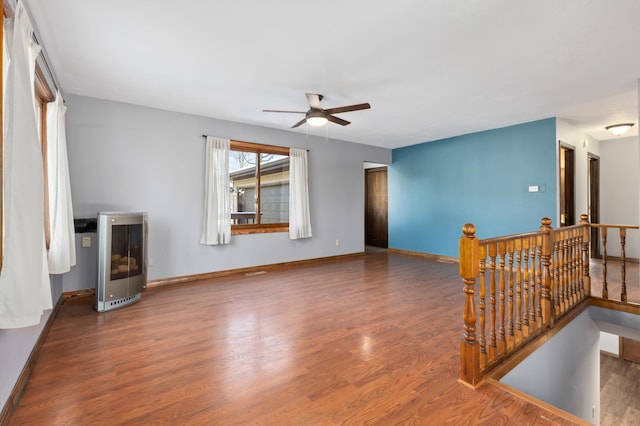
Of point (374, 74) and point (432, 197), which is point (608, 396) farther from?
point (374, 74)

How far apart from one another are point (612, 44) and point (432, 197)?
4103 mm

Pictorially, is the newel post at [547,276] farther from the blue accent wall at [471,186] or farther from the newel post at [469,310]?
the blue accent wall at [471,186]


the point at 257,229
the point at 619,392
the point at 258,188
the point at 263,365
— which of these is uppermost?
the point at 258,188

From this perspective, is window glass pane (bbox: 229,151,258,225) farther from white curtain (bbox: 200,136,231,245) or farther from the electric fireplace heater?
the electric fireplace heater

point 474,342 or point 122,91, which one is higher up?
point 122,91

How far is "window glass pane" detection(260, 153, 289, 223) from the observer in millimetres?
5595

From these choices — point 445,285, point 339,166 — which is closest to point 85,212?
point 339,166

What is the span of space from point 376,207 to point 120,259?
21.3ft

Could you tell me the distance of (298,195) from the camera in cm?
575

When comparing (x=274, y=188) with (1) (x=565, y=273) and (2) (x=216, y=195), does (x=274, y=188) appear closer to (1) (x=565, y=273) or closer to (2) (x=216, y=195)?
(2) (x=216, y=195)

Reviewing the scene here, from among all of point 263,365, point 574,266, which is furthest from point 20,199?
point 574,266

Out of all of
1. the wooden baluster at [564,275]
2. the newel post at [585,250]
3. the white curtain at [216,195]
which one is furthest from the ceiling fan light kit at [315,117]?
the newel post at [585,250]

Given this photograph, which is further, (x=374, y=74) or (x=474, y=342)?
(x=374, y=74)

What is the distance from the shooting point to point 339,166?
6598 mm
